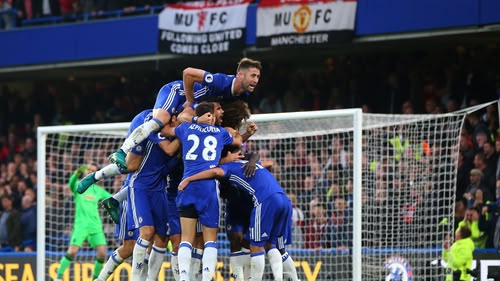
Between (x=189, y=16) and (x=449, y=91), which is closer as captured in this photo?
(x=449, y=91)

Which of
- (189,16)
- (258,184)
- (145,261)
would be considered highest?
(189,16)

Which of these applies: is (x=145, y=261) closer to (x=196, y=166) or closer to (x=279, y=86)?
(x=196, y=166)

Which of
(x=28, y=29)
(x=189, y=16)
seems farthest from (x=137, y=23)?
(x=28, y=29)

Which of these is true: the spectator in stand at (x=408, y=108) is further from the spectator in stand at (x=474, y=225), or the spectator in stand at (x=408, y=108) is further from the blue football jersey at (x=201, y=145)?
the blue football jersey at (x=201, y=145)

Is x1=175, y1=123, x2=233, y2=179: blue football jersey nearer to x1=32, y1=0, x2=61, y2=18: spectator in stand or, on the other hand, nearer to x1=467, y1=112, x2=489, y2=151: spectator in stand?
x1=467, y1=112, x2=489, y2=151: spectator in stand

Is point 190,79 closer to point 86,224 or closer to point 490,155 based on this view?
point 86,224

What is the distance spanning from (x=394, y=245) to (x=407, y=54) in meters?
6.33

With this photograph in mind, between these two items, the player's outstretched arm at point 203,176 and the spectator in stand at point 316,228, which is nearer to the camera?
the player's outstretched arm at point 203,176

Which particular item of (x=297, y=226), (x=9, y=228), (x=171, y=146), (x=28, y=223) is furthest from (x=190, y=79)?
(x=9, y=228)

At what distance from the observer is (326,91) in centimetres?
2030

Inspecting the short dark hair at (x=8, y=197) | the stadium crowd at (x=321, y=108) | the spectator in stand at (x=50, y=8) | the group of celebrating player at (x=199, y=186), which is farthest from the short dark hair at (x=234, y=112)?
the spectator in stand at (x=50, y=8)

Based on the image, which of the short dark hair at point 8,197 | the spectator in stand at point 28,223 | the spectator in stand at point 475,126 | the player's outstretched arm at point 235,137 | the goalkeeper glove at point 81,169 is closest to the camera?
the player's outstretched arm at point 235,137

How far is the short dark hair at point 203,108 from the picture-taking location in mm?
11172

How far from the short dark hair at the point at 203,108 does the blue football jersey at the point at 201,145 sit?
0.44 feet
